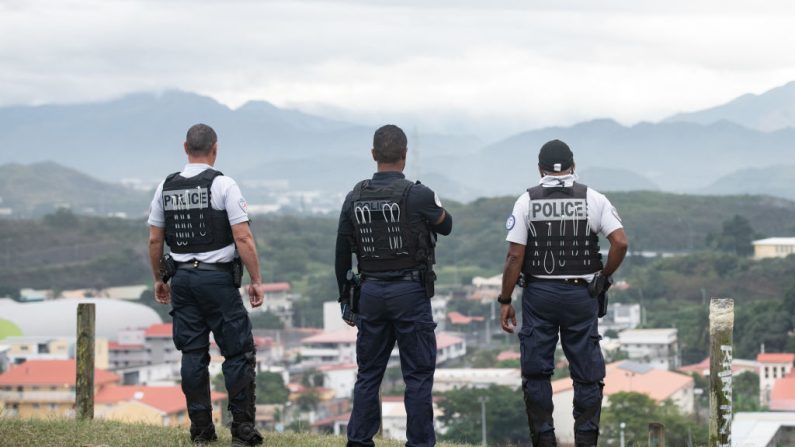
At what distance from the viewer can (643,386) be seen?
2242 inches

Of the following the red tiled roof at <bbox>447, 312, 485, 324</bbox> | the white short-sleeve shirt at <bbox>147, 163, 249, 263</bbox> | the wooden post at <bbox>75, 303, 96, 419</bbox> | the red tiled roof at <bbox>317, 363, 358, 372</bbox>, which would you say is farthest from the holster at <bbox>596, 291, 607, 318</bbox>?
the red tiled roof at <bbox>447, 312, 485, 324</bbox>

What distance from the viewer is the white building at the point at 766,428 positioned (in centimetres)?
3680

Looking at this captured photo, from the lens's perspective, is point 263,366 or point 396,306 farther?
point 263,366

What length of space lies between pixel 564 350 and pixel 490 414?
45183 mm

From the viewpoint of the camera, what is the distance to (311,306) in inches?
4887

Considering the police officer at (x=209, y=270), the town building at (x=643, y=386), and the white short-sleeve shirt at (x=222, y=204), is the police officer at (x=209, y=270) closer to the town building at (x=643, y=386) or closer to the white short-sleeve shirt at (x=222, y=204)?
the white short-sleeve shirt at (x=222, y=204)

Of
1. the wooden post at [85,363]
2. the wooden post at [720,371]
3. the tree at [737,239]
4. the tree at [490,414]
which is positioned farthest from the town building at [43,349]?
the tree at [737,239]

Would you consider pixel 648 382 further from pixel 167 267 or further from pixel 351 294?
pixel 351 294

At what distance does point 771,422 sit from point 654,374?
762 inches

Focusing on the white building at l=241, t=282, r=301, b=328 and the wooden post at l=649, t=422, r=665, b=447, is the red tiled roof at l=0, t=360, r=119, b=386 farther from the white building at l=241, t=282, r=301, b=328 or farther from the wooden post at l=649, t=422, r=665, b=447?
the white building at l=241, t=282, r=301, b=328

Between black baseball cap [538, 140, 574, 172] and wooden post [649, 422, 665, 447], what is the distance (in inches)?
95.4

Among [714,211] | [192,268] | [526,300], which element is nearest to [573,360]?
[526,300]

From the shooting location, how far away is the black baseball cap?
26.6 feet

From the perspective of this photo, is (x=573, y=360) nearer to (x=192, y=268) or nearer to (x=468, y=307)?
(x=192, y=268)
